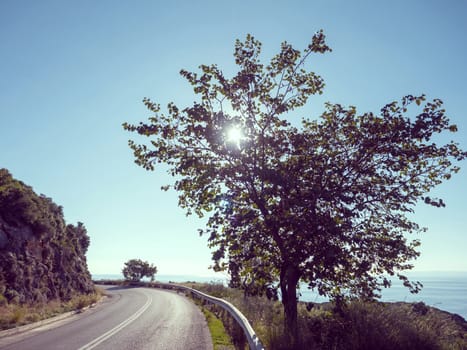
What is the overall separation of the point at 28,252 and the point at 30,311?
4592 mm

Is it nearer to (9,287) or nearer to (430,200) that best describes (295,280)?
(430,200)

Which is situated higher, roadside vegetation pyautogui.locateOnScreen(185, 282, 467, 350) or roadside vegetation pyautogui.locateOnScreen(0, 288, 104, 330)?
roadside vegetation pyautogui.locateOnScreen(185, 282, 467, 350)

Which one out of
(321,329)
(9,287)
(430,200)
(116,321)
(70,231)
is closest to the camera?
(430,200)

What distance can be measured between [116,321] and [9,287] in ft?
21.1

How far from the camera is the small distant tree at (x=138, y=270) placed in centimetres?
5994

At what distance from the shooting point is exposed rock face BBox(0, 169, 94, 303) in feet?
58.2

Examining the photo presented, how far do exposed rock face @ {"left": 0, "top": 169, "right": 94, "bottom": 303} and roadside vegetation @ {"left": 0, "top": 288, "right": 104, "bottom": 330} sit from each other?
22.2 inches

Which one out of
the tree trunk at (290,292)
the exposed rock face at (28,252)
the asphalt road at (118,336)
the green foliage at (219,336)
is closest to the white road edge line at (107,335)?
the asphalt road at (118,336)

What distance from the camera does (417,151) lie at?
8.27 meters

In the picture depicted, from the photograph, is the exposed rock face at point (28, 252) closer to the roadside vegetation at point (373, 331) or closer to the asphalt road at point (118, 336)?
the asphalt road at point (118, 336)

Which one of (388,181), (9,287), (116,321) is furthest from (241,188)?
(9,287)

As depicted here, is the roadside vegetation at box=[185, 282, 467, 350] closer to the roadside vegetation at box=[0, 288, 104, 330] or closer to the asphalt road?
the asphalt road

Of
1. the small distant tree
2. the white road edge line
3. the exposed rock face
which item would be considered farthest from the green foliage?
the small distant tree

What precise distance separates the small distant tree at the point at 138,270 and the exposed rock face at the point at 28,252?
33844 mm
